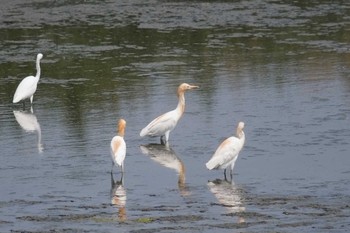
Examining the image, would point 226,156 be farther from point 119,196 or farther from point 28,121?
point 28,121

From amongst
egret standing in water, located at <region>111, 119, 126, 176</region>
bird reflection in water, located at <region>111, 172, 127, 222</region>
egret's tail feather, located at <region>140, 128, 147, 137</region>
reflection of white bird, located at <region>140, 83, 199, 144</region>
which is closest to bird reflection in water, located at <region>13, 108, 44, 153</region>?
egret's tail feather, located at <region>140, 128, 147, 137</region>

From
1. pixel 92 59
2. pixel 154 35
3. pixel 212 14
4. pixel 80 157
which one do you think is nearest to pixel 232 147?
pixel 80 157

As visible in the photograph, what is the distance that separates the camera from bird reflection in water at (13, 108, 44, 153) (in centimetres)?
2103

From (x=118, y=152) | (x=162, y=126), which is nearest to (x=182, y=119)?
(x=162, y=126)

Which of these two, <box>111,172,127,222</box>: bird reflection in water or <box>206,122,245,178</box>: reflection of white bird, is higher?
<box>206,122,245,178</box>: reflection of white bird

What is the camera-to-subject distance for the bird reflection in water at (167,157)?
16.9 metres

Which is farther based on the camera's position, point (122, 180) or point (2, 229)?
point (122, 180)

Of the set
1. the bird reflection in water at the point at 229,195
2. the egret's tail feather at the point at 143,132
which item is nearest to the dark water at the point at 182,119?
the bird reflection in water at the point at 229,195

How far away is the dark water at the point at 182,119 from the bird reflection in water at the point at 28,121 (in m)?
0.04

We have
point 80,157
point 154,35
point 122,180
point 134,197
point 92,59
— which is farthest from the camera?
point 154,35

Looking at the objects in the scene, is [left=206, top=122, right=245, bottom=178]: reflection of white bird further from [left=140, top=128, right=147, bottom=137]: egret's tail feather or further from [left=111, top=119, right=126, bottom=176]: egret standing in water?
[left=140, top=128, right=147, bottom=137]: egret's tail feather

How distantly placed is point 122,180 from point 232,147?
169 cm

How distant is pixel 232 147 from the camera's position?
55.0 ft

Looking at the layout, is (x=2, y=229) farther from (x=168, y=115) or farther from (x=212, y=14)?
(x=212, y=14)
